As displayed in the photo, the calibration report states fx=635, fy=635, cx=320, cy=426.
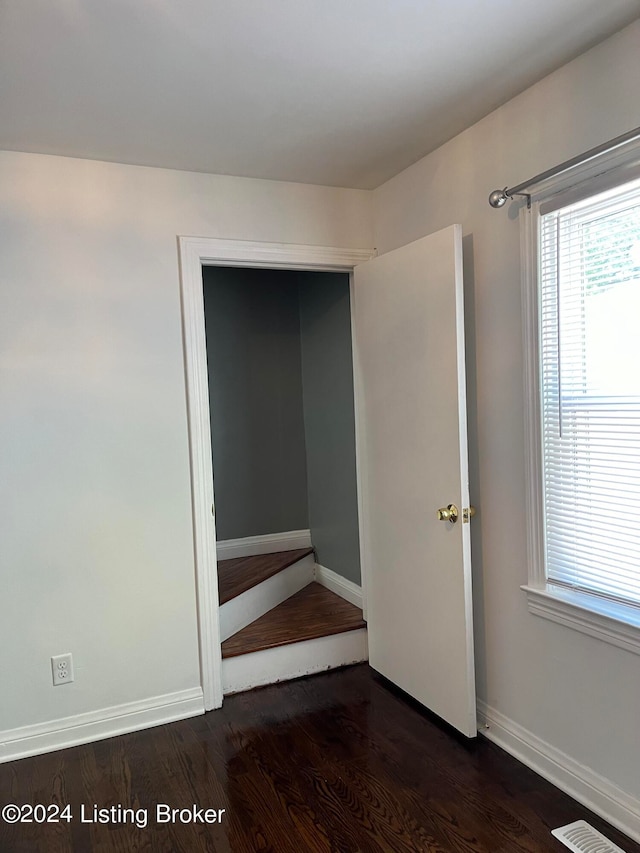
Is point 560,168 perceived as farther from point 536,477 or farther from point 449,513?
point 449,513

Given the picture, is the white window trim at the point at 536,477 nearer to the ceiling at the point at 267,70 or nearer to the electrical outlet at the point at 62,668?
the ceiling at the point at 267,70

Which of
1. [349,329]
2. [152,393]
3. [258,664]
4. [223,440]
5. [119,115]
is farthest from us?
[223,440]

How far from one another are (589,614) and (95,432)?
6.51 ft

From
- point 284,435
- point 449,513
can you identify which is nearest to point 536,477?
point 449,513

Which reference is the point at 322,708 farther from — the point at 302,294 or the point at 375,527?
the point at 302,294

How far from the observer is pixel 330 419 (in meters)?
3.93

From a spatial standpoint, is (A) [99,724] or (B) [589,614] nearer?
(B) [589,614]

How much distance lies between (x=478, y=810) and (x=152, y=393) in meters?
1.99

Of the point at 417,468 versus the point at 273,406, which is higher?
the point at 273,406

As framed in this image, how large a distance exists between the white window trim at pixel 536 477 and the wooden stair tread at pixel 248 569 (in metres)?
1.62

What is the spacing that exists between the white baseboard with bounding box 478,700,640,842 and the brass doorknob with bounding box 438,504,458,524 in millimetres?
776

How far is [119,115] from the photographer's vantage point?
223 centimetres

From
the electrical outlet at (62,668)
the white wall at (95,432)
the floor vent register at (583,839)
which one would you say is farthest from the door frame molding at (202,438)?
the floor vent register at (583,839)

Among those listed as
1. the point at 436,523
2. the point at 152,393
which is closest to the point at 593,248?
the point at 436,523
